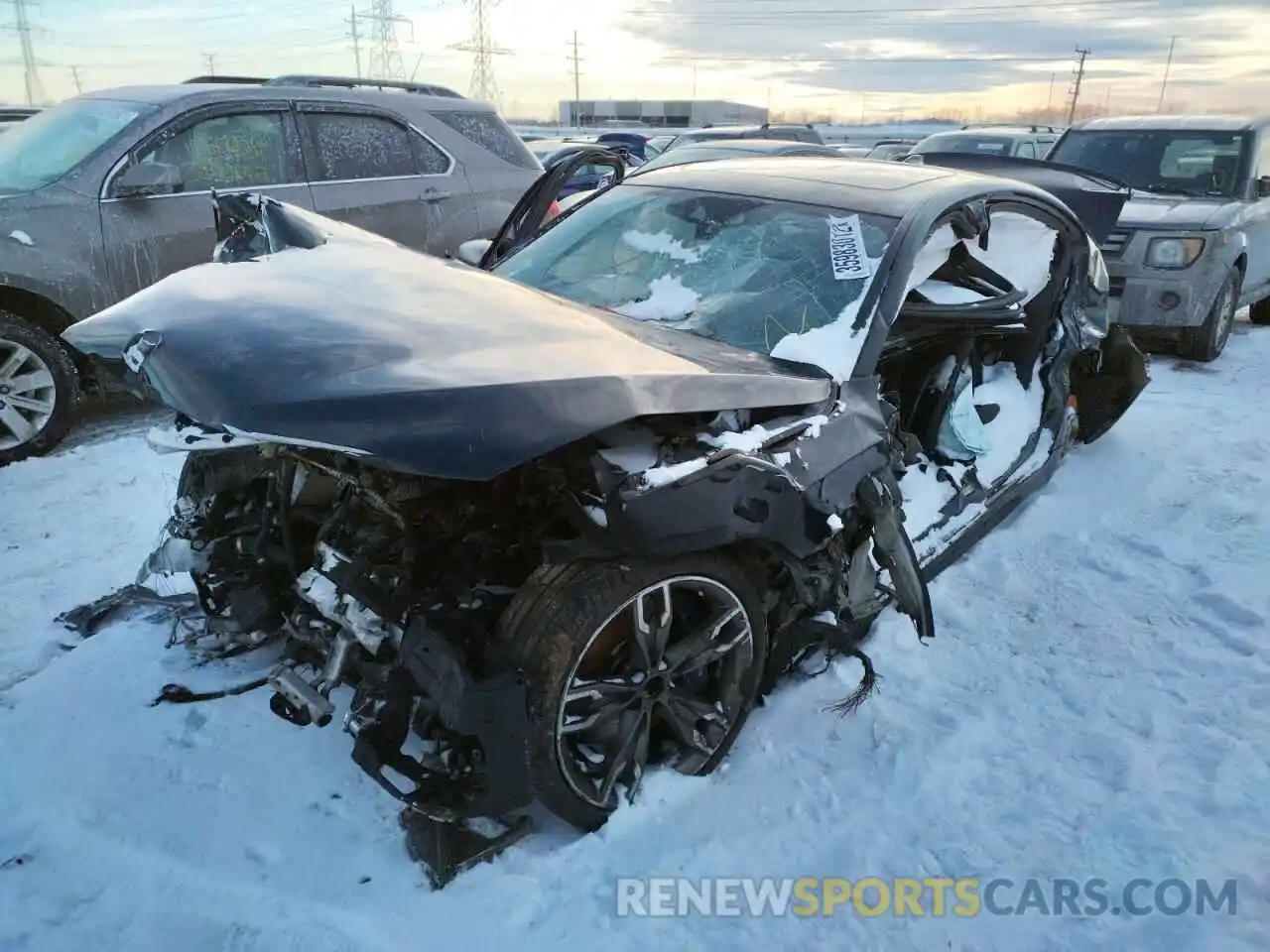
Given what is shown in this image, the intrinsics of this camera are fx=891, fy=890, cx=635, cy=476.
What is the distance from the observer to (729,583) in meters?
2.47

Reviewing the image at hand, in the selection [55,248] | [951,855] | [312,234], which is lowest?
[951,855]

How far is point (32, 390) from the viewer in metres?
4.89

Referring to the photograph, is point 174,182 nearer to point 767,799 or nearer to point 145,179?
point 145,179

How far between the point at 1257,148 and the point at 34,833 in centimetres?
951

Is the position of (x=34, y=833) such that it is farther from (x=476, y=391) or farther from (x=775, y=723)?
(x=775, y=723)

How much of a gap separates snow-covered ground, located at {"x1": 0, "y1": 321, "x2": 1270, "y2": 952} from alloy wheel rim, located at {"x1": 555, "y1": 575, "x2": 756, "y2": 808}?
0.12 metres

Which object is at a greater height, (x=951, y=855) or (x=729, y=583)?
(x=729, y=583)

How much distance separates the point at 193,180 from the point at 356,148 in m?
1.16

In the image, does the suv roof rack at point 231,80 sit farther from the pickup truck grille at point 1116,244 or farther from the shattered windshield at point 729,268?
the pickup truck grille at point 1116,244

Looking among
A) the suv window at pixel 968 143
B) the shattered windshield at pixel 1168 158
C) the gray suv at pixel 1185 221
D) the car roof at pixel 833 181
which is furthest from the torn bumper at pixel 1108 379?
the suv window at pixel 968 143

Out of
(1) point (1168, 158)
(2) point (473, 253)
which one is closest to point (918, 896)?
(2) point (473, 253)

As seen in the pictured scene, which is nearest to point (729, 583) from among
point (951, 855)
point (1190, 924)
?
point (951, 855)

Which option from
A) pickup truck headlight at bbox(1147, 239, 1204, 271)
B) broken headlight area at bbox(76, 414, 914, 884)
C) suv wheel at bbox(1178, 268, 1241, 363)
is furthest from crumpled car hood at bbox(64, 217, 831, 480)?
suv wheel at bbox(1178, 268, 1241, 363)

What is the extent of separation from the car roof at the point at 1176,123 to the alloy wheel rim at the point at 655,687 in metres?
7.85
